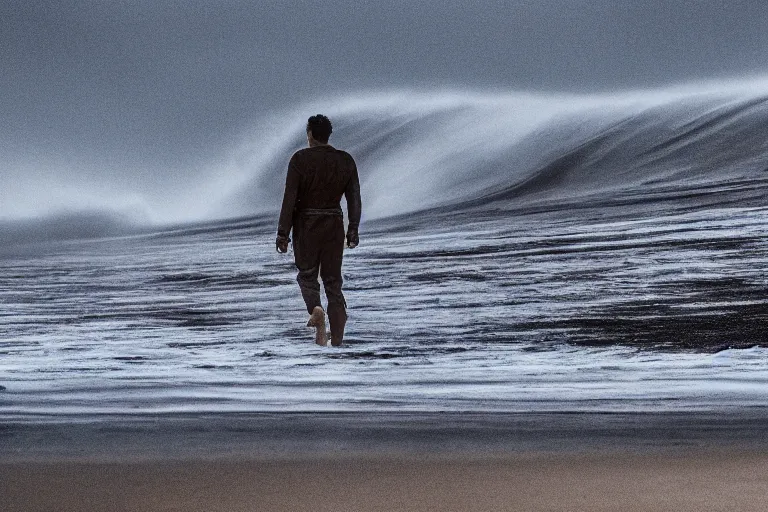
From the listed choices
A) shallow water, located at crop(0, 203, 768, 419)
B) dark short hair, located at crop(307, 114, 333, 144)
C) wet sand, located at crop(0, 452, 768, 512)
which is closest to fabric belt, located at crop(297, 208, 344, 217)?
dark short hair, located at crop(307, 114, 333, 144)

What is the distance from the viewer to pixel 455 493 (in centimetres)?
266

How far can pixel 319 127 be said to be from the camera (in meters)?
6.59

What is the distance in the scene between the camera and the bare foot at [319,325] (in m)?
6.37

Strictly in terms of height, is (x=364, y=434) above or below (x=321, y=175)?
below

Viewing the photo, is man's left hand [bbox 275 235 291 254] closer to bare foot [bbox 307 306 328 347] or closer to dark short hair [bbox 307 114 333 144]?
bare foot [bbox 307 306 328 347]

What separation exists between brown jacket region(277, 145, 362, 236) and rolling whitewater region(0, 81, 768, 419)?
2.24 feet

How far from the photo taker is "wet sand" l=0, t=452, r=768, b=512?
2.55 meters

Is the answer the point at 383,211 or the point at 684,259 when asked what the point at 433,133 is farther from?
the point at 684,259

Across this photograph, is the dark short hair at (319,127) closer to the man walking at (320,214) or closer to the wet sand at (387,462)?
the man walking at (320,214)

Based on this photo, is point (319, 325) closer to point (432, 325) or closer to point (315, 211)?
point (315, 211)

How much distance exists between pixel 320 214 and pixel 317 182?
167 mm

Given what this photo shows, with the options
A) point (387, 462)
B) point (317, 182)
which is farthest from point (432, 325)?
point (387, 462)

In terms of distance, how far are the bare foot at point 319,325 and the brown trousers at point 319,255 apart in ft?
0.34

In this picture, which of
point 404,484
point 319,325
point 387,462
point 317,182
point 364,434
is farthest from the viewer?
point 317,182
